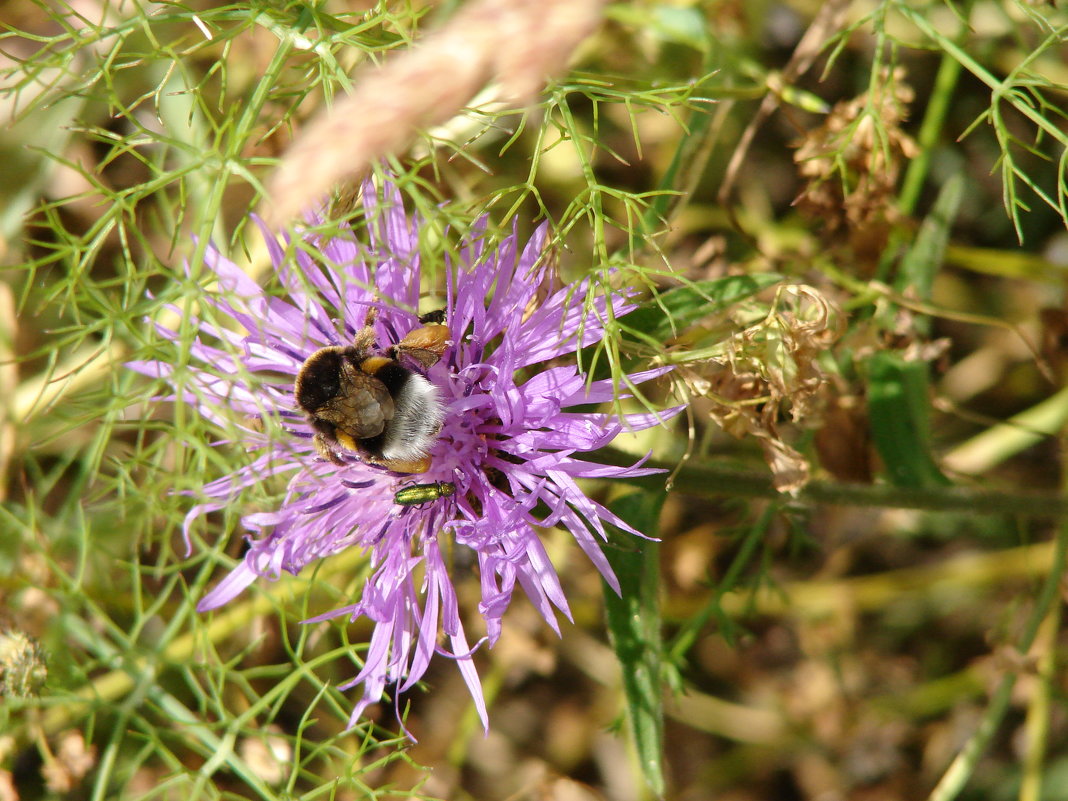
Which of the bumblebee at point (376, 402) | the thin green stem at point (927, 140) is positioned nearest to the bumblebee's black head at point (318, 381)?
the bumblebee at point (376, 402)

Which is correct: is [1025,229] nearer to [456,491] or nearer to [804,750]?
[804,750]

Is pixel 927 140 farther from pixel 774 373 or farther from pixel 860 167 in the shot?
pixel 774 373

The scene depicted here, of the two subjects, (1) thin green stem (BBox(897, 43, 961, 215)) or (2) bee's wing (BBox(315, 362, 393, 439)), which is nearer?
(2) bee's wing (BBox(315, 362, 393, 439))

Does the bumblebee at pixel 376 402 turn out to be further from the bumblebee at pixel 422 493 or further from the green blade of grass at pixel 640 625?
the green blade of grass at pixel 640 625

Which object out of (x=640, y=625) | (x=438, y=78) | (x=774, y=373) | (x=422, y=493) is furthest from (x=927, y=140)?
(x=438, y=78)

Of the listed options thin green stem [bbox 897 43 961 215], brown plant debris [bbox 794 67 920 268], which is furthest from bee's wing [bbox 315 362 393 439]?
thin green stem [bbox 897 43 961 215]

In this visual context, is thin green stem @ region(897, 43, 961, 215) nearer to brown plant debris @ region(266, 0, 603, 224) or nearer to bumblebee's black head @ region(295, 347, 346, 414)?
bumblebee's black head @ region(295, 347, 346, 414)
